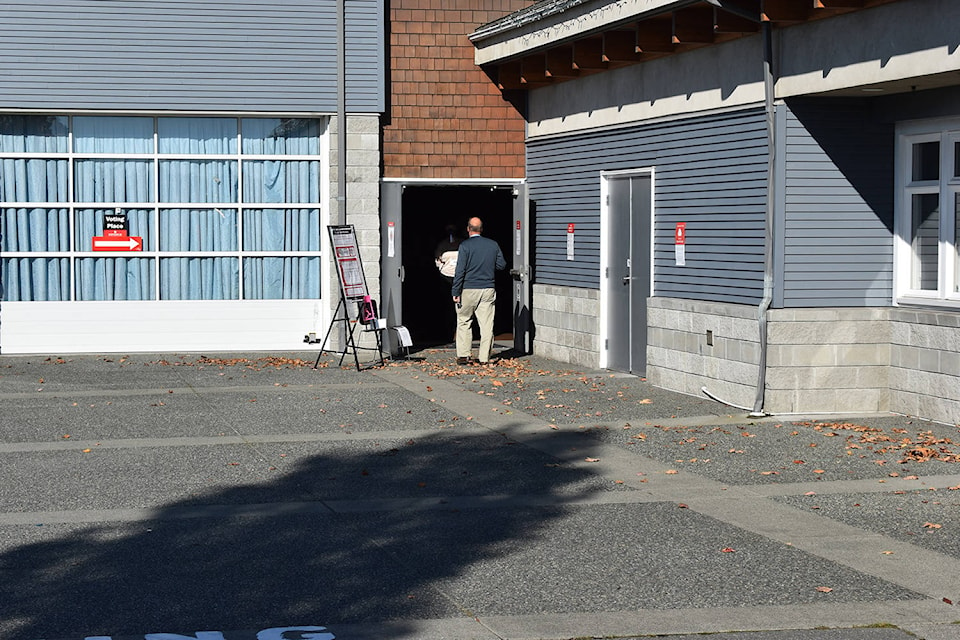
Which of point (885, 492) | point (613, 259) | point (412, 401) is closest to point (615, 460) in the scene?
point (885, 492)

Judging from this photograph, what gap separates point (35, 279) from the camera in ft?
62.3

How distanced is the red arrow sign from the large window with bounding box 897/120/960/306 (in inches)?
409

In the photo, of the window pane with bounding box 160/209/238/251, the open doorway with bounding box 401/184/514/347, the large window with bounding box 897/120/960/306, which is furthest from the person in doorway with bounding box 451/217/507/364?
the large window with bounding box 897/120/960/306

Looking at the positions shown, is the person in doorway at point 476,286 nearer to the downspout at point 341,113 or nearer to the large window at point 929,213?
the downspout at point 341,113

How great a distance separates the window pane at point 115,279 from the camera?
62.8ft

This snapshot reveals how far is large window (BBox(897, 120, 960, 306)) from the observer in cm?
1283

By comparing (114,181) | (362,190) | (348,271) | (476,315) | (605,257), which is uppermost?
(114,181)

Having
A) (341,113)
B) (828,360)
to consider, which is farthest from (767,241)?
(341,113)

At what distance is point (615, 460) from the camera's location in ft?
35.7

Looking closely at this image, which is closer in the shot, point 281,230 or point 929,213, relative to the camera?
point 929,213

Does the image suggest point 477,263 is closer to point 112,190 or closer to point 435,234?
point 112,190

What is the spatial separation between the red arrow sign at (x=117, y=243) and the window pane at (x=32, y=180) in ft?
2.50

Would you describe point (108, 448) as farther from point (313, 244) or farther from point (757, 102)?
point (313, 244)

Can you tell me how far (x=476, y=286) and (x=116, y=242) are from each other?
5.06 meters
